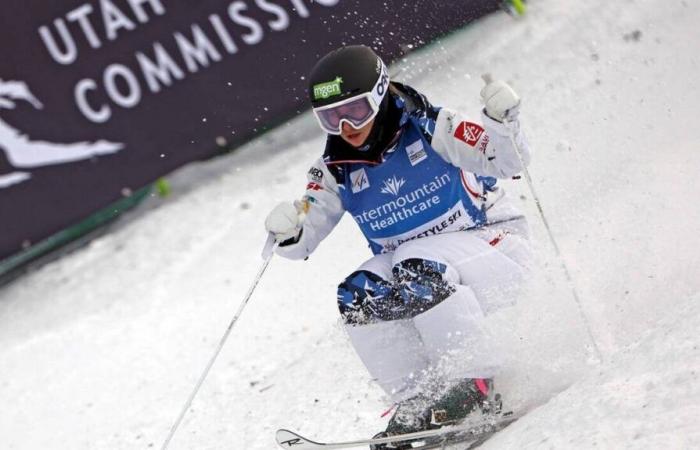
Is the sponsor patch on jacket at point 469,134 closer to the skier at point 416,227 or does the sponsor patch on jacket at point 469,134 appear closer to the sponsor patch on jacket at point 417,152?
the skier at point 416,227

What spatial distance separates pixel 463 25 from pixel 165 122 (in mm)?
2467

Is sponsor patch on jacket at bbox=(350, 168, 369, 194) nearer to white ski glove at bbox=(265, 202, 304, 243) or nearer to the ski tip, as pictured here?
white ski glove at bbox=(265, 202, 304, 243)

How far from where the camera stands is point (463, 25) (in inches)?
332

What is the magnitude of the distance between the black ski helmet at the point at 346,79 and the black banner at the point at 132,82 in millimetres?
3765

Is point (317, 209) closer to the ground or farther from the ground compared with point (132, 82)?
closer to the ground

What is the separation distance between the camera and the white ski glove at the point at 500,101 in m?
3.84

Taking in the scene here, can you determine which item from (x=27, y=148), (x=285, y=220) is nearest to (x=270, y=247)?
(x=285, y=220)

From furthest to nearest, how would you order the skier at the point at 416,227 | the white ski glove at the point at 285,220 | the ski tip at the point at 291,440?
the white ski glove at the point at 285,220
the ski tip at the point at 291,440
the skier at the point at 416,227

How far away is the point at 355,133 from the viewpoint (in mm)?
4027

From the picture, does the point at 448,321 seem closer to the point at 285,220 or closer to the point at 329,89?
the point at 285,220

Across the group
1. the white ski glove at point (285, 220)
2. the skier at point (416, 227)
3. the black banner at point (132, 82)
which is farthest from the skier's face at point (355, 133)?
the black banner at point (132, 82)

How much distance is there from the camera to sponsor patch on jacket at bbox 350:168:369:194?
13.6 feet

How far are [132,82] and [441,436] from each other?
4342 mm

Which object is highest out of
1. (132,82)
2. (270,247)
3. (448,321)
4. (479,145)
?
(132,82)
